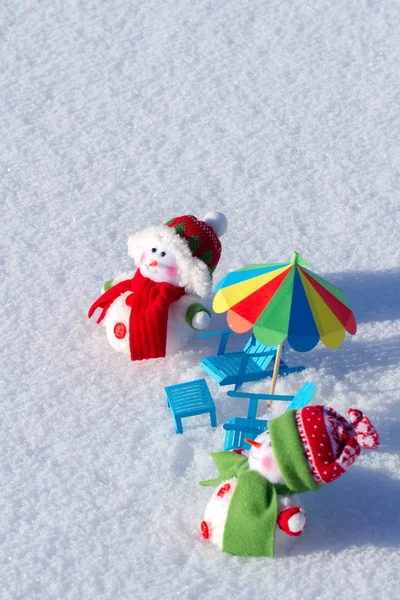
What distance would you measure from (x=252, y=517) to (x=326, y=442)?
31 centimetres

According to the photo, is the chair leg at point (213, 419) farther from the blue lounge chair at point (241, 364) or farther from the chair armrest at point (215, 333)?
the chair armrest at point (215, 333)

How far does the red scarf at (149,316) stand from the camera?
141 inches

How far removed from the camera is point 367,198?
14.7ft

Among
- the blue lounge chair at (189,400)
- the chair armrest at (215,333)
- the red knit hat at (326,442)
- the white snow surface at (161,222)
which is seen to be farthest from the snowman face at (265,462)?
the chair armrest at (215,333)

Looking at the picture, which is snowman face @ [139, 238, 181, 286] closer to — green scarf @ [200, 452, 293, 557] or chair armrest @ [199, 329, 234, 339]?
chair armrest @ [199, 329, 234, 339]

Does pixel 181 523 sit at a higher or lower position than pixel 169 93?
lower

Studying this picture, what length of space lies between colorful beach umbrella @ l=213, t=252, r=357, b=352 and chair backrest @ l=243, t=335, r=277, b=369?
34 cm

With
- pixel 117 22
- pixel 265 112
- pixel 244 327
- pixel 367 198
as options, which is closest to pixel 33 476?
pixel 244 327

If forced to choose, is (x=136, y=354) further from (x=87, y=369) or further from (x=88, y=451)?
(x=88, y=451)

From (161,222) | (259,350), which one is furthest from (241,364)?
(161,222)

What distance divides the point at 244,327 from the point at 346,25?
2.79 meters

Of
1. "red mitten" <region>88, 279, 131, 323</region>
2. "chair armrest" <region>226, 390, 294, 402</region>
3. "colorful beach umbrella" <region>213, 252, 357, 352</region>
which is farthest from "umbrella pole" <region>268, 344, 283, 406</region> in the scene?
"red mitten" <region>88, 279, 131, 323</region>

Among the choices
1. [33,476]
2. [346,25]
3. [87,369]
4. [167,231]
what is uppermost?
[346,25]

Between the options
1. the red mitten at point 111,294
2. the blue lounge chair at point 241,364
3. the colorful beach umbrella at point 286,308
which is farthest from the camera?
the red mitten at point 111,294
